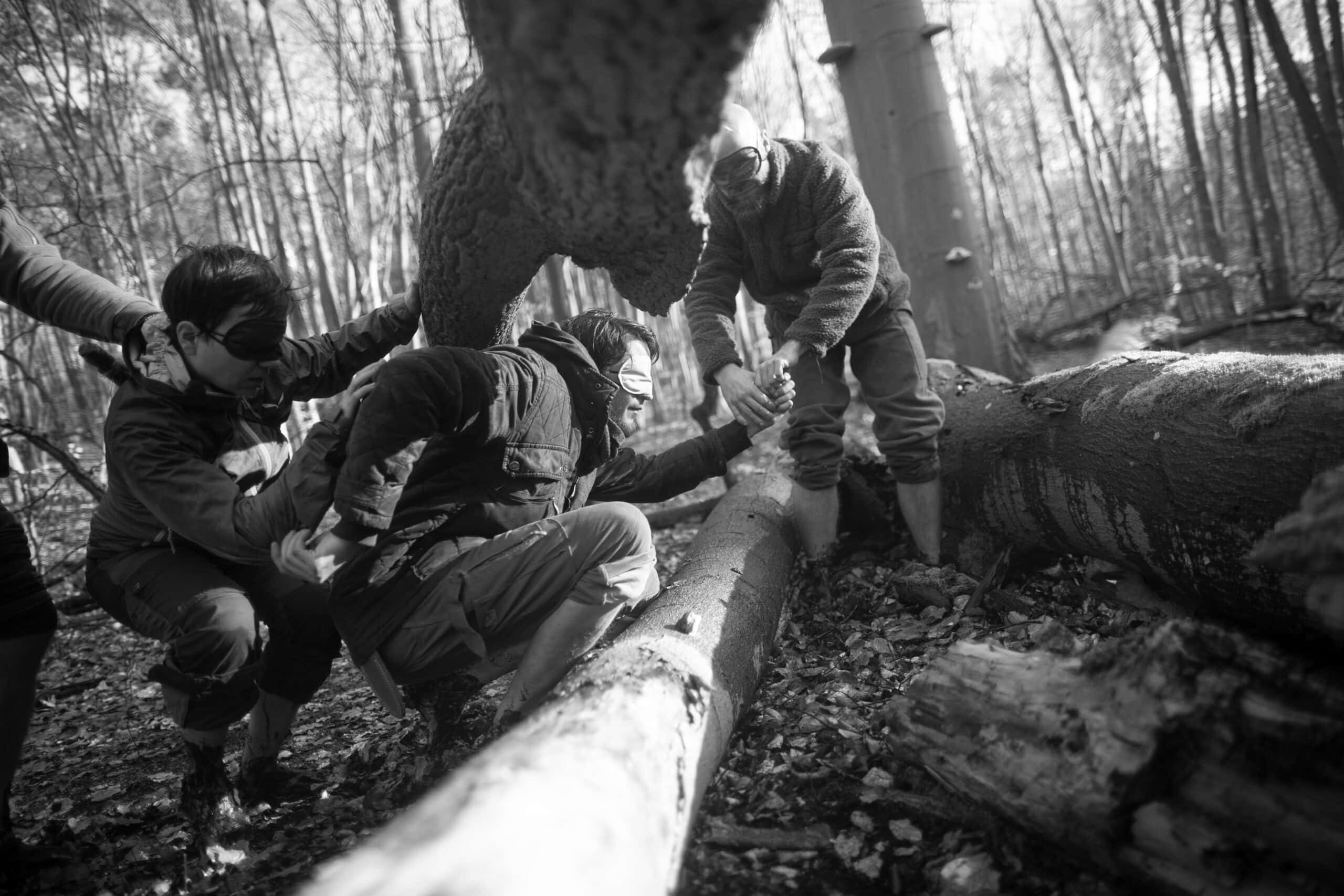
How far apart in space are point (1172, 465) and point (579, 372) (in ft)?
5.87

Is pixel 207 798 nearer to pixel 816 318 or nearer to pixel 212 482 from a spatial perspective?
pixel 212 482

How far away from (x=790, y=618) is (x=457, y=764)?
1.37 meters

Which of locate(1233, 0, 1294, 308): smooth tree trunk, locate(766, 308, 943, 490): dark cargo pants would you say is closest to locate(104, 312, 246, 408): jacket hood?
locate(766, 308, 943, 490): dark cargo pants

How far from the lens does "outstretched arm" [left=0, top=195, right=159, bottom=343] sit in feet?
7.53

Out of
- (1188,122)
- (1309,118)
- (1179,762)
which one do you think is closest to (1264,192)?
(1188,122)

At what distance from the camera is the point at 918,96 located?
14.9ft

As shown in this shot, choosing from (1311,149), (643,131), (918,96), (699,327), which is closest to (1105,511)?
(699,327)

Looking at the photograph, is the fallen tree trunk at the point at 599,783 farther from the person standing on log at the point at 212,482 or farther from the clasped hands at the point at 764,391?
the person standing on log at the point at 212,482

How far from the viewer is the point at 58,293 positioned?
2.32 m

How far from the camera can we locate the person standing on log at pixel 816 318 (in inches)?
112

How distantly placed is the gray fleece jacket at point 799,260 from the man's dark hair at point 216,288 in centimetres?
154

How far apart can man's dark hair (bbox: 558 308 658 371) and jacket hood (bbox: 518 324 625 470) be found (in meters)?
0.05

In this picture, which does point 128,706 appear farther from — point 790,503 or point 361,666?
point 790,503

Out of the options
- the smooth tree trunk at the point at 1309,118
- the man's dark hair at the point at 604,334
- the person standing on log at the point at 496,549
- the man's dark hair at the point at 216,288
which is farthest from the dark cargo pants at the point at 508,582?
the smooth tree trunk at the point at 1309,118
